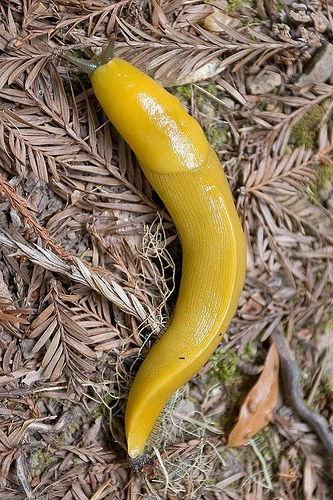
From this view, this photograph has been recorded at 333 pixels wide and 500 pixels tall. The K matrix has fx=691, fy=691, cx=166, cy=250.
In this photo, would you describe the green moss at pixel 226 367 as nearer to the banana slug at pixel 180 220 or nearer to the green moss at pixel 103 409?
the banana slug at pixel 180 220

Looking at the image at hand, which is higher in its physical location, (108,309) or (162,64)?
(162,64)

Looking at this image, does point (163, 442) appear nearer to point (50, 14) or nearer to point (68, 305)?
point (68, 305)

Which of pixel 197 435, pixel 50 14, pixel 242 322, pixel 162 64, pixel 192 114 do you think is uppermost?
pixel 50 14

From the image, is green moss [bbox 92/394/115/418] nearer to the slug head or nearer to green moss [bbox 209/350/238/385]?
green moss [bbox 209/350/238/385]

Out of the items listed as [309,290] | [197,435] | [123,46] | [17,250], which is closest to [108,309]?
[17,250]

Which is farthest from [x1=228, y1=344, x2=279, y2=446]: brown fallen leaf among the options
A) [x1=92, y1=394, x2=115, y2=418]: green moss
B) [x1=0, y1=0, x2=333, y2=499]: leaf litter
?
[x1=92, y1=394, x2=115, y2=418]: green moss
